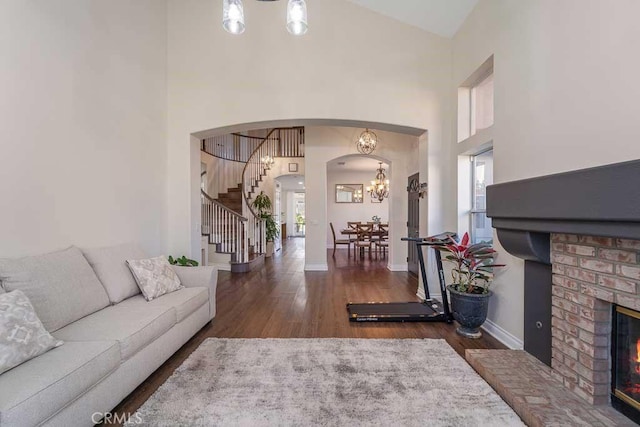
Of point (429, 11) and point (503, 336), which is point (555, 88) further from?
point (429, 11)

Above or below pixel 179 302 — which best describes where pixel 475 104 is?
above

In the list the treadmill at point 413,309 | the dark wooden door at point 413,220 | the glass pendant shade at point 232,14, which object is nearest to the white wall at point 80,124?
the glass pendant shade at point 232,14

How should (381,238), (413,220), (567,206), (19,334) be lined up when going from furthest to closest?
(381,238) < (413,220) < (567,206) < (19,334)

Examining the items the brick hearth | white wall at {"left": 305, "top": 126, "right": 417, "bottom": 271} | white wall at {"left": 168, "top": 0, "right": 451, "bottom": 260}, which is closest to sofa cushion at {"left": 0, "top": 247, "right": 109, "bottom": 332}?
white wall at {"left": 168, "top": 0, "right": 451, "bottom": 260}

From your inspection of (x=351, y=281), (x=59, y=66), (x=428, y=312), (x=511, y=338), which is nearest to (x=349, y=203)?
(x=351, y=281)

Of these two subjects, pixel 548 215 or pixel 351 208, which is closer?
pixel 548 215

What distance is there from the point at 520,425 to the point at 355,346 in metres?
1.29

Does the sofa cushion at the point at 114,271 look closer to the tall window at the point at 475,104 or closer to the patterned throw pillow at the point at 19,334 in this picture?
the patterned throw pillow at the point at 19,334

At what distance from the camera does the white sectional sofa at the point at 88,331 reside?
4.45ft

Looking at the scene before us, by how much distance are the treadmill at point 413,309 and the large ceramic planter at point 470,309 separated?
38 centimetres

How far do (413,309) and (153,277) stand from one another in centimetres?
296

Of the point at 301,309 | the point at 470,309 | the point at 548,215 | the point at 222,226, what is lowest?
the point at 301,309

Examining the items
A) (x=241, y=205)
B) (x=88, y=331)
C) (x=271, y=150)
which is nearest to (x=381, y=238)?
(x=241, y=205)

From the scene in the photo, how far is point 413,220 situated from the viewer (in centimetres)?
580
